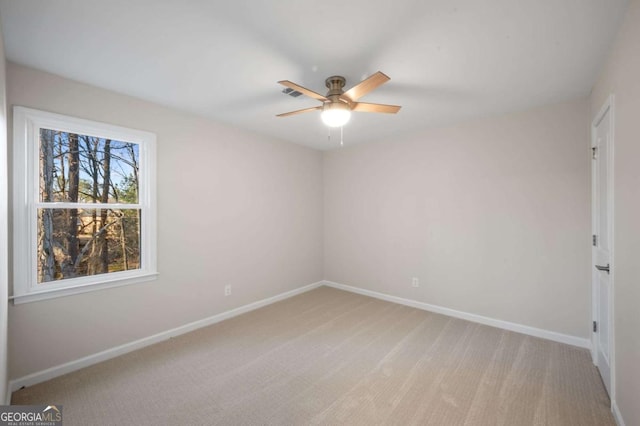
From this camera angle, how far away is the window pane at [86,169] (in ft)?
7.55

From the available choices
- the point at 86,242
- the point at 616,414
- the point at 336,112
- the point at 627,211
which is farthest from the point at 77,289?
the point at 616,414

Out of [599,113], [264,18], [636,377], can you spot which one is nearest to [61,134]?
[264,18]

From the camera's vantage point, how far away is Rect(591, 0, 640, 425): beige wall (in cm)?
145

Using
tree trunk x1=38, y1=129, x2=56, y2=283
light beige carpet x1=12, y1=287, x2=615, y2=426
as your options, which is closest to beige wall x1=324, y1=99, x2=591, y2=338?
light beige carpet x1=12, y1=287, x2=615, y2=426

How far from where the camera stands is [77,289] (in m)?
2.37

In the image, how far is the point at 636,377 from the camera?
1455 millimetres

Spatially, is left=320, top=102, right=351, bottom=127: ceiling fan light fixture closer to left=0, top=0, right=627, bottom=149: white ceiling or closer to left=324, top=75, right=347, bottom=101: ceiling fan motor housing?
left=324, top=75, right=347, bottom=101: ceiling fan motor housing

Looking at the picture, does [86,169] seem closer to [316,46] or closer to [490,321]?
[316,46]

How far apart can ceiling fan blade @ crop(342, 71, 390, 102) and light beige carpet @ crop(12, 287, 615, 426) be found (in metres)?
2.27

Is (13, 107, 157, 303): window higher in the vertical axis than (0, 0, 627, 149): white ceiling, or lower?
lower

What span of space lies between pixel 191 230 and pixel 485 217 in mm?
3537

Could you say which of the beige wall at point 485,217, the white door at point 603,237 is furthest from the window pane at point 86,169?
the white door at point 603,237

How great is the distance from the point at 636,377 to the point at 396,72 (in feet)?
7.96

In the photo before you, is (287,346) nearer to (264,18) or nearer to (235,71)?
(235,71)
